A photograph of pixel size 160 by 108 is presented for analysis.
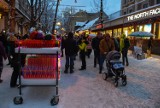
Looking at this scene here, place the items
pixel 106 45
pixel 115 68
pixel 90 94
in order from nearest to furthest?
pixel 90 94, pixel 115 68, pixel 106 45

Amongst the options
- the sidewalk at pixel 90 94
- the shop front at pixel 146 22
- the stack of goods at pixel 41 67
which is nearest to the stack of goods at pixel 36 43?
the stack of goods at pixel 41 67

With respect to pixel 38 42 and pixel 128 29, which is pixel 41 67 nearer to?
pixel 38 42

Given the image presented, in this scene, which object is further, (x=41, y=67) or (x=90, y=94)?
(x=90, y=94)

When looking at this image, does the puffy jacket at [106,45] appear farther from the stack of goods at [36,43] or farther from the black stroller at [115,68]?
the stack of goods at [36,43]

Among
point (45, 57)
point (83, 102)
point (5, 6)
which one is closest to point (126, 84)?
point (83, 102)

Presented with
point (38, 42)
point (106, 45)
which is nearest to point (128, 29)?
point (106, 45)

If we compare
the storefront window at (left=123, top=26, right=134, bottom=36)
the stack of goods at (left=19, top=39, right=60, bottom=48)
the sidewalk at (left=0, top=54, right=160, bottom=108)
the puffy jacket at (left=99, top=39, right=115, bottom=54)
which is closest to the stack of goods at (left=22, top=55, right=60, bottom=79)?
the stack of goods at (left=19, top=39, right=60, bottom=48)

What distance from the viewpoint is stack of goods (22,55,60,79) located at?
7.51 m

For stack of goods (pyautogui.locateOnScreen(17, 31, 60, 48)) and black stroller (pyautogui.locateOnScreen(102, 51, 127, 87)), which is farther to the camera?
black stroller (pyautogui.locateOnScreen(102, 51, 127, 87))

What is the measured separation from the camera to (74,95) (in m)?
8.16

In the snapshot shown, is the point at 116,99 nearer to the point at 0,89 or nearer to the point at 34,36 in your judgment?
the point at 34,36

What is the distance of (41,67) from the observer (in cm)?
755

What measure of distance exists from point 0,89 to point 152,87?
500 centimetres

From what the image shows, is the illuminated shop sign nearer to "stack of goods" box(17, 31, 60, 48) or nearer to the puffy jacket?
the puffy jacket
